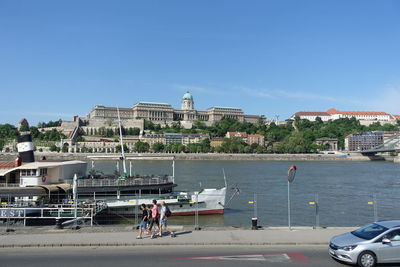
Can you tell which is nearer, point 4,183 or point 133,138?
point 4,183

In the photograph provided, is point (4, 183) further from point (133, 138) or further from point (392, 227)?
point (133, 138)

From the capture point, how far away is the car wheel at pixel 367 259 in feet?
31.8

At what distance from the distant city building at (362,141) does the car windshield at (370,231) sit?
607 ft

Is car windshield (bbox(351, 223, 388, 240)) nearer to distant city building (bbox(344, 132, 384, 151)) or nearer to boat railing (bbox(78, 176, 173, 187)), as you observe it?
boat railing (bbox(78, 176, 173, 187))

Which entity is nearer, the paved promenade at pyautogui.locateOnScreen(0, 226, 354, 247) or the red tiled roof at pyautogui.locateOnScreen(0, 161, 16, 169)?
the paved promenade at pyautogui.locateOnScreen(0, 226, 354, 247)

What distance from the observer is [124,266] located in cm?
1001

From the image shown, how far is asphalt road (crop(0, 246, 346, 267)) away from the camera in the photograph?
1030 centimetres

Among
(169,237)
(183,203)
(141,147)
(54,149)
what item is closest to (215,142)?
(141,147)

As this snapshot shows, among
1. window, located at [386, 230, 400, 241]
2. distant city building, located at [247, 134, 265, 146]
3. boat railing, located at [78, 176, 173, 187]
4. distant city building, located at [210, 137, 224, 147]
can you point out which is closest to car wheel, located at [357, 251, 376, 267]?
window, located at [386, 230, 400, 241]

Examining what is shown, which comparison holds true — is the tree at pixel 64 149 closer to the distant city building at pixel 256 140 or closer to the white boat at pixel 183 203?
the distant city building at pixel 256 140

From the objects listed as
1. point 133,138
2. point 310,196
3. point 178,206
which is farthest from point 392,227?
point 133,138

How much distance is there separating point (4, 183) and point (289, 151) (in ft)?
454

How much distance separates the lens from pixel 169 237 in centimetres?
1337

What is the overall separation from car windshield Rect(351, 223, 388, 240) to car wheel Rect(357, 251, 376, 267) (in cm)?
47
